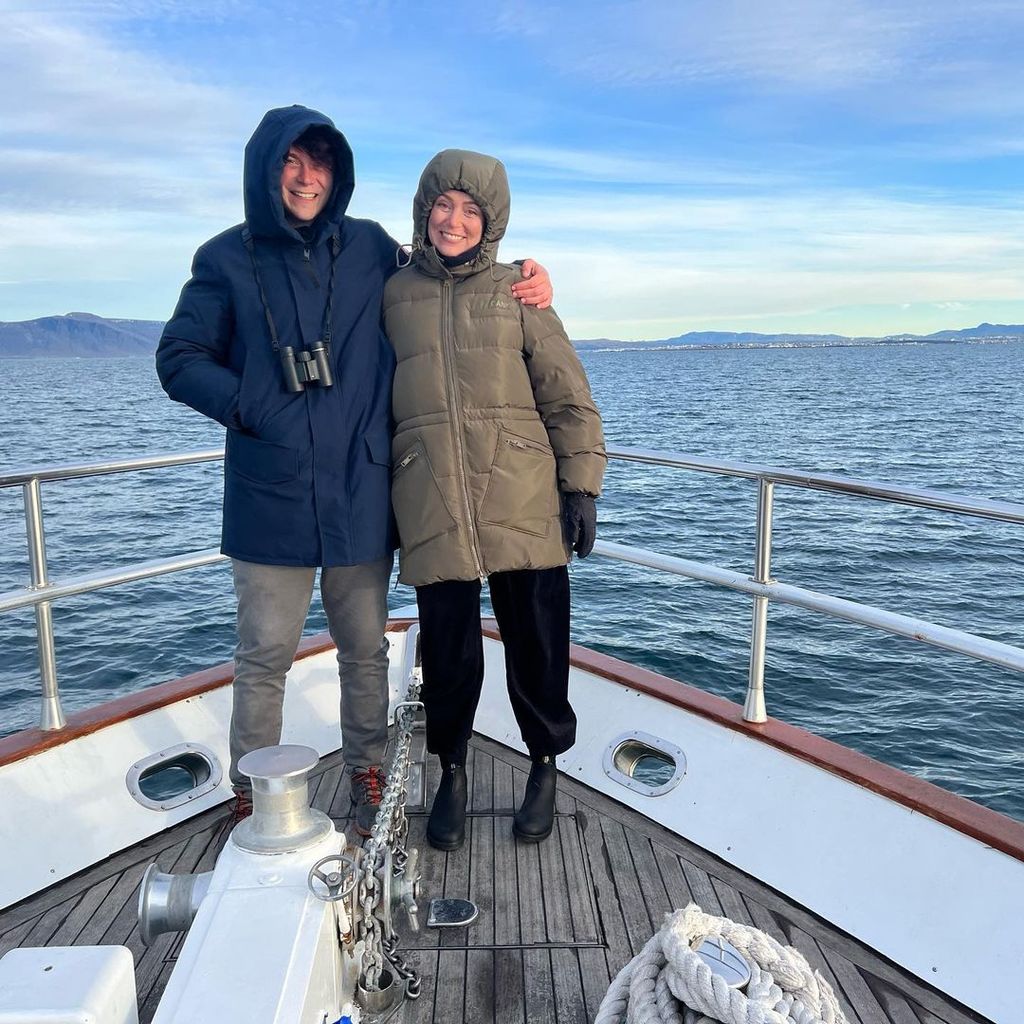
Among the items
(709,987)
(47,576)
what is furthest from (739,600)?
(709,987)

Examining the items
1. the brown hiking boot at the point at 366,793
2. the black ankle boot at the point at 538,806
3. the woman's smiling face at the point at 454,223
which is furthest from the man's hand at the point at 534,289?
the brown hiking boot at the point at 366,793

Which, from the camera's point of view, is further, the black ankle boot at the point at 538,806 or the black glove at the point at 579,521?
the black ankle boot at the point at 538,806

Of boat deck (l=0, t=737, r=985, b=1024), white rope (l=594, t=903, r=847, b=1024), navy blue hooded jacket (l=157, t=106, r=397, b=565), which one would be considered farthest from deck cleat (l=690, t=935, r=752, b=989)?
navy blue hooded jacket (l=157, t=106, r=397, b=565)

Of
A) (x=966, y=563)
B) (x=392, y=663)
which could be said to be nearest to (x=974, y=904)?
(x=392, y=663)

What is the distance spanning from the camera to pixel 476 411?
7.05 feet

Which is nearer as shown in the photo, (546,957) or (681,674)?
(546,957)

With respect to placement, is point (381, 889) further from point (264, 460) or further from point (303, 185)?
point (303, 185)

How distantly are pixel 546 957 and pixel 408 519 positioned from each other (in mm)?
1020

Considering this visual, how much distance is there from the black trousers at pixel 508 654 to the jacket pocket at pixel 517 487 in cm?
18

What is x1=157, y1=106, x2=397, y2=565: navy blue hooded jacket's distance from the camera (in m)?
2.16

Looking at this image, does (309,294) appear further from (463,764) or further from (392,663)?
(392,663)

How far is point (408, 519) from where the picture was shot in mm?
2215

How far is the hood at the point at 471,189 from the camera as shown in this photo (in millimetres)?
2074

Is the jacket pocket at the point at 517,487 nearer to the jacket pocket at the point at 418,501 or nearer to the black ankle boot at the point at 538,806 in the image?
the jacket pocket at the point at 418,501
